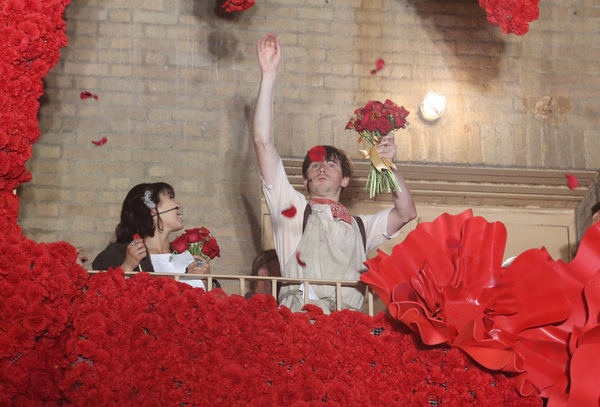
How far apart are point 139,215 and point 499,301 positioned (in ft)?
5.97

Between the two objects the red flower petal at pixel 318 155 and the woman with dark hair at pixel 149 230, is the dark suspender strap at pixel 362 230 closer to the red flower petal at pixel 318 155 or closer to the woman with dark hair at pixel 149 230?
the red flower petal at pixel 318 155

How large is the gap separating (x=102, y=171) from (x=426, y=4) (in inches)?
91.5

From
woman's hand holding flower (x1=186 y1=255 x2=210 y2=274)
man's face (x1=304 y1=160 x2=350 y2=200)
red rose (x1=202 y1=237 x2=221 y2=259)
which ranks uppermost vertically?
man's face (x1=304 y1=160 x2=350 y2=200)

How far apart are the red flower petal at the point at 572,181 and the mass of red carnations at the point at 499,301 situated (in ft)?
6.89

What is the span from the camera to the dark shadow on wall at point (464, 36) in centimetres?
549

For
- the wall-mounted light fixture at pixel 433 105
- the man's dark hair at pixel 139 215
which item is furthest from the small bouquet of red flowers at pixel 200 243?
the wall-mounted light fixture at pixel 433 105

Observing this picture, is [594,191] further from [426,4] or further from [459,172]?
[426,4]

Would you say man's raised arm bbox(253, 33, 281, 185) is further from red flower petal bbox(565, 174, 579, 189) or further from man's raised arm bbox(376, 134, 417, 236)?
red flower petal bbox(565, 174, 579, 189)

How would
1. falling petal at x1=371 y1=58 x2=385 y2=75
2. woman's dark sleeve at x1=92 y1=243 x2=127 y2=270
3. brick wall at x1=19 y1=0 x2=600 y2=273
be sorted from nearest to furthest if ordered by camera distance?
woman's dark sleeve at x1=92 y1=243 x2=127 y2=270, brick wall at x1=19 y1=0 x2=600 y2=273, falling petal at x1=371 y1=58 x2=385 y2=75

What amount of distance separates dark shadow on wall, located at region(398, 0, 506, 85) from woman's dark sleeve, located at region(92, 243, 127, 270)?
2549 mm

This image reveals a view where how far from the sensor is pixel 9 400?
290cm

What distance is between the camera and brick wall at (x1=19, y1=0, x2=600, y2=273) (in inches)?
203

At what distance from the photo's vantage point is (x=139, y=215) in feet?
13.3

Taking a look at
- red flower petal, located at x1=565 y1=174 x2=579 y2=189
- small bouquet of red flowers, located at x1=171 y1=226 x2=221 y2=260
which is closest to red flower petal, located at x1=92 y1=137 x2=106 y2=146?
small bouquet of red flowers, located at x1=171 y1=226 x2=221 y2=260
